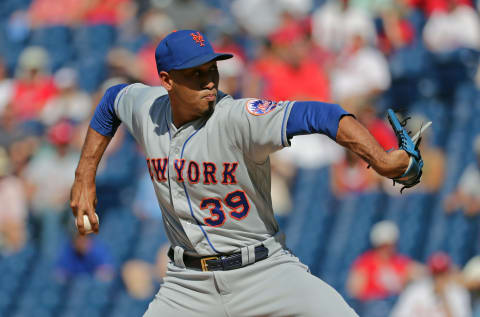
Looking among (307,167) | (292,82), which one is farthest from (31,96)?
(307,167)

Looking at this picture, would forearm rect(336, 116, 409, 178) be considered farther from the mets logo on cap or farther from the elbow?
→ the mets logo on cap

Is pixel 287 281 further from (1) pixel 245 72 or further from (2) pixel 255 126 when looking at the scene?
(1) pixel 245 72

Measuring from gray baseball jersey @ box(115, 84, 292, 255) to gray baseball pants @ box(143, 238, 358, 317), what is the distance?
97 mm

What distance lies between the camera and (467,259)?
649 centimetres

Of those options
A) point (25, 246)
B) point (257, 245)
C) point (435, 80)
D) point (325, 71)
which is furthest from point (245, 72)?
point (257, 245)

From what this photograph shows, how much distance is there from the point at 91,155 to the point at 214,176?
0.71 meters

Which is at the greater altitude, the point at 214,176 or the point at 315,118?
the point at 315,118

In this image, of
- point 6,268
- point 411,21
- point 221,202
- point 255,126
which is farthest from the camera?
point 411,21

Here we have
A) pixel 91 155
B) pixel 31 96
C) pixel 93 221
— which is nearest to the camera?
pixel 93 221

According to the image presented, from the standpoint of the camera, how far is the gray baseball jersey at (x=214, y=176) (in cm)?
303

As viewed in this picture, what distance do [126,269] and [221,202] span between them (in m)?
4.14

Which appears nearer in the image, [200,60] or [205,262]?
[200,60]

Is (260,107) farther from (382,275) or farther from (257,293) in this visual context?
(382,275)

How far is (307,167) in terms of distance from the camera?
7.55 meters
